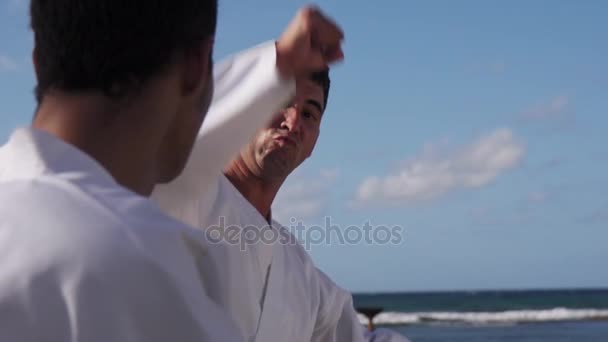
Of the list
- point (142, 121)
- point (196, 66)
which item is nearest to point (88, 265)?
point (142, 121)

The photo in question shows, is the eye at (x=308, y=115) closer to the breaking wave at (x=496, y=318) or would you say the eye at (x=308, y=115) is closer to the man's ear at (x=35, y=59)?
the man's ear at (x=35, y=59)

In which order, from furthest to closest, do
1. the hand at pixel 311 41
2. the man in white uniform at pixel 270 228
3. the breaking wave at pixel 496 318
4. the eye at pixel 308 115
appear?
the breaking wave at pixel 496 318 < the eye at pixel 308 115 < the man in white uniform at pixel 270 228 < the hand at pixel 311 41

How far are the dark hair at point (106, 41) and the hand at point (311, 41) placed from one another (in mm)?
679

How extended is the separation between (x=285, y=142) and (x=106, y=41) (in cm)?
197

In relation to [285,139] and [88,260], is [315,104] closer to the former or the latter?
[285,139]

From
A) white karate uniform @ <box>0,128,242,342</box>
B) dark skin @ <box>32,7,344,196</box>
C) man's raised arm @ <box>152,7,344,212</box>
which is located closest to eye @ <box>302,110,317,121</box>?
man's raised arm @ <box>152,7,344,212</box>

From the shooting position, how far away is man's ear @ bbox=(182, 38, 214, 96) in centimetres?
146

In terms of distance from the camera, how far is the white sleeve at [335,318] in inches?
141

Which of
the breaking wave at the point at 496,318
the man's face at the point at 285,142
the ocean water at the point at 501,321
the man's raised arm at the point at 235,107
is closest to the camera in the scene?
the man's raised arm at the point at 235,107

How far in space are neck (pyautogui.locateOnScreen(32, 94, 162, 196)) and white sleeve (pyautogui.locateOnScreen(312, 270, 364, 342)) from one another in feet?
7.33

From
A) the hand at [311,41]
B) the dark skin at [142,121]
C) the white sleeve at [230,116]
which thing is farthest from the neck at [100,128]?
the white sleeve at [230,116]

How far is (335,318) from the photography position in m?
3.64

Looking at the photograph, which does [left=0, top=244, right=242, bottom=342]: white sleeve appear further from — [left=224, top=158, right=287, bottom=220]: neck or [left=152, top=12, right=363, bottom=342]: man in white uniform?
[left=224, top=158, right=287, bottom=220]: neck

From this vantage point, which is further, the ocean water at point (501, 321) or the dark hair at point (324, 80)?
the ocean water at point (501, 321)
